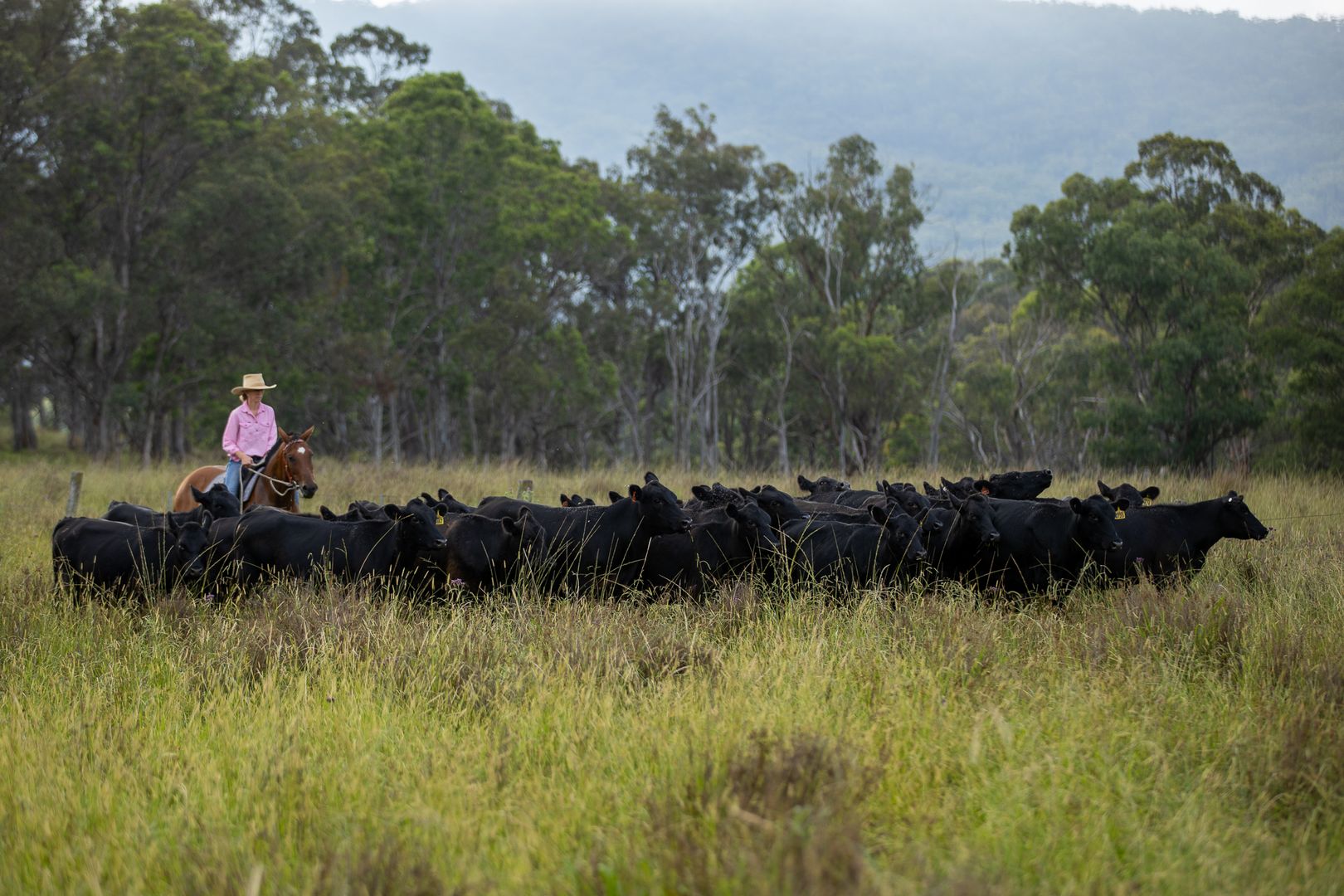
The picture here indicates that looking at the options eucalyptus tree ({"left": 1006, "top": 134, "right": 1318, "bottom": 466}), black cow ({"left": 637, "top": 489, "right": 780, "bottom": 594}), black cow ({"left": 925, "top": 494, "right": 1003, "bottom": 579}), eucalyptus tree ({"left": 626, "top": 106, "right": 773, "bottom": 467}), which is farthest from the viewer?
eucalyptus tree ({"left": 626, "top": 106, "right": 773, "bottom": 467})

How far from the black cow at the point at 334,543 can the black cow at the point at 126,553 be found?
28cm

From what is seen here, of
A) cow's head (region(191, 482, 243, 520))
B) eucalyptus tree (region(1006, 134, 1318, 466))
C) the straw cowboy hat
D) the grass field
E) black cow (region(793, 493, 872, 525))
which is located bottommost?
the grass field

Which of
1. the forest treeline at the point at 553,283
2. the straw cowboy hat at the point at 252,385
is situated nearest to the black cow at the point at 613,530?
the straw cowboy hat at the point at 252,385

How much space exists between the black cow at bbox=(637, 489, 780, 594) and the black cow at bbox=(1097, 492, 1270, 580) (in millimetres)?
2867

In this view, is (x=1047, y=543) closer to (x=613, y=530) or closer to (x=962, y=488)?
(x=962, y=488)

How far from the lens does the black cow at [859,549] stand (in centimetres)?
843

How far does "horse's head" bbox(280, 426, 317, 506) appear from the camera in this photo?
11.6 metres

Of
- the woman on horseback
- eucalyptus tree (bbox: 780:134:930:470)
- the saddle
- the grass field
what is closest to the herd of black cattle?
the grass field

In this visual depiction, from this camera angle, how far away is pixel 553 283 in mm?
41094

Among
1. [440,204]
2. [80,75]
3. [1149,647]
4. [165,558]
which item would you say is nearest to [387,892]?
[1149,647]

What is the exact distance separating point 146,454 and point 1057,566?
23.5m

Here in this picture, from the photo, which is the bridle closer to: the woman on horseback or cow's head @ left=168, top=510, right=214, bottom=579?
the woman on horseback

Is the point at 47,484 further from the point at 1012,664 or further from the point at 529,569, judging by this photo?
the point at 1012,664

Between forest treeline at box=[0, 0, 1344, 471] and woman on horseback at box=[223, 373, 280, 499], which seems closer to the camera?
woman on horseback at box=[223, 373, 280, 499]
